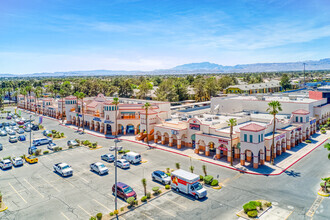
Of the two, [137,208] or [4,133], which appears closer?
[137,208]

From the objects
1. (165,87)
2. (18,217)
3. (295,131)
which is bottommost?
(18,217)

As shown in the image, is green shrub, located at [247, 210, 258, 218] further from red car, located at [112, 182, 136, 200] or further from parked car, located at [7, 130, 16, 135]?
parked car, located at [7, 130, 16, 135]

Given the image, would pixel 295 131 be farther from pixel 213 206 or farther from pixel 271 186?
pixel 213 206

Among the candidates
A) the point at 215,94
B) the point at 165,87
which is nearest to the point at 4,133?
the point at 165,87

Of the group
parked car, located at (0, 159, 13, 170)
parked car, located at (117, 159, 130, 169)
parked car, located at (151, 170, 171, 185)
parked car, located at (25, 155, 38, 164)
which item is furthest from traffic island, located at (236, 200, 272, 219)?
parked car, located at (0, 159, 13, 170)

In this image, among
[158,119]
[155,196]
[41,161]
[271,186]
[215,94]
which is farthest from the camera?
[215,94]

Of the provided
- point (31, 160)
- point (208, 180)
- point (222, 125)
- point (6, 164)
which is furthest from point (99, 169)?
point (222, 125)

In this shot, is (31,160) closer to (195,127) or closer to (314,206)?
(195,127)
